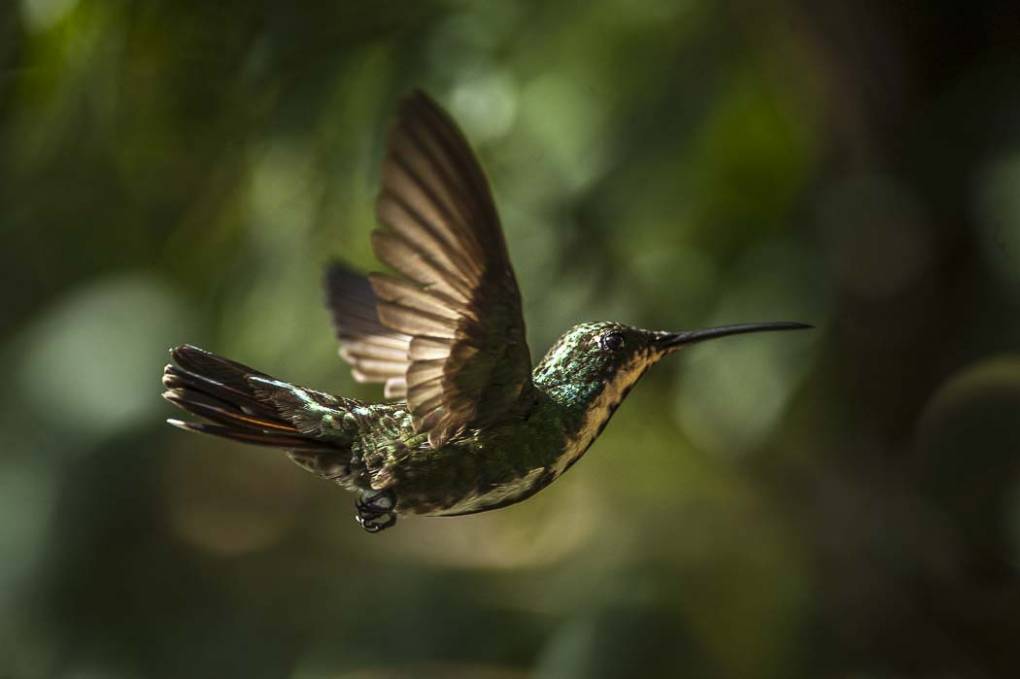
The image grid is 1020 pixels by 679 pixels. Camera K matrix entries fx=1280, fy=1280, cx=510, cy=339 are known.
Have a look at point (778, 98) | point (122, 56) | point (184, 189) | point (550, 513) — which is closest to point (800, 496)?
point (550, 513)

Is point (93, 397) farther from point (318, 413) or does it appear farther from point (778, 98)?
point (318, 413)

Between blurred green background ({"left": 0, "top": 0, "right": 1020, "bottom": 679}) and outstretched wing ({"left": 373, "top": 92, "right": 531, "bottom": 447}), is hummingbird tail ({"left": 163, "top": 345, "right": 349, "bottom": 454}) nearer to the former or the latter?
outstretched wing ({"left": 373, "top": 92, "right": 531, "bottom": 447})

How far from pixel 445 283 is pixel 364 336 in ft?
0.71

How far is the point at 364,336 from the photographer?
0.69 m

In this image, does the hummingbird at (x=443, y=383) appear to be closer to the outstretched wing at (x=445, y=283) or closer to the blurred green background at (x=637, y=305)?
the outstretched wing at (x=445, y=283)

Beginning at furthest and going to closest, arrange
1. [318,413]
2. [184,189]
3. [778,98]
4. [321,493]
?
1. [321,493]
2. [778,98]
3. [184,189]
4. [318,413]

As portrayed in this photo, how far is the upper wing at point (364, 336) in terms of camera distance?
686 mm

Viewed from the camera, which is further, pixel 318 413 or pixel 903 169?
pixel 903 169

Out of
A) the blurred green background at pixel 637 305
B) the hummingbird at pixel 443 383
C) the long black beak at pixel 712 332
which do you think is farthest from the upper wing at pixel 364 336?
the blurred green background at pixel 637 305

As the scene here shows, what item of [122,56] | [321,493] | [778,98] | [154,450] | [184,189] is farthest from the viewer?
[321,493]

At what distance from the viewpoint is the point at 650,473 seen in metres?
1.84

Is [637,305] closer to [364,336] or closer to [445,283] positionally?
[364,336]

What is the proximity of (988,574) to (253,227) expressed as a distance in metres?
1.06

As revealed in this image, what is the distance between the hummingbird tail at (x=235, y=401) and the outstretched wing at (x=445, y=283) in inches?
3.0
